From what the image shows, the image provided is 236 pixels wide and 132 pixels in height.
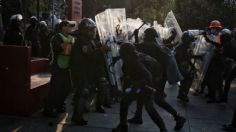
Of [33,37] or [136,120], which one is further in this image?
[33,37]

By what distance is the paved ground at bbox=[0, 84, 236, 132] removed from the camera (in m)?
7.16

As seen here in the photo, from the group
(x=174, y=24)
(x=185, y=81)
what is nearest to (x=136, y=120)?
(x=185, y=81)

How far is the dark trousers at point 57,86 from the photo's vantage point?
7.81m

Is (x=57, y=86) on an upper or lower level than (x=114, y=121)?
upper

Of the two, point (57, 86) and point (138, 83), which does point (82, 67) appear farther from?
point (138, 83)

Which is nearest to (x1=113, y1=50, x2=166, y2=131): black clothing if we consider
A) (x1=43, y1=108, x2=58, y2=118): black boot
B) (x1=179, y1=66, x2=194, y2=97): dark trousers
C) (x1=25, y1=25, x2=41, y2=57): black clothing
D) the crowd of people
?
the crowd of people

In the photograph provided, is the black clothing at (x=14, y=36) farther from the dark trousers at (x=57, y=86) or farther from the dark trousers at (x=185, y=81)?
the dark trousers at (x=185, y=81)

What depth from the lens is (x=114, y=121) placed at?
26.0ft

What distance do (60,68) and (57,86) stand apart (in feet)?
1.13

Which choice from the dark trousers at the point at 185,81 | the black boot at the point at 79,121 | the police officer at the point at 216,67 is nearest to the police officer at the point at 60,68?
the black boot at the point at 79,121

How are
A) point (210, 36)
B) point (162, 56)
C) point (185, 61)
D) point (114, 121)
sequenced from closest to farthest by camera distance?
point (162, 56), point (114, 121), point (185, 61), point (210, 36)

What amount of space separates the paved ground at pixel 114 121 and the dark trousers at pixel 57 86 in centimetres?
29

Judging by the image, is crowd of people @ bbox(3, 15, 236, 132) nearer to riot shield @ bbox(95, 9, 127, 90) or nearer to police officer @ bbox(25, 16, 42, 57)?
riot shield @ bbox(95, 9, 127, 90)

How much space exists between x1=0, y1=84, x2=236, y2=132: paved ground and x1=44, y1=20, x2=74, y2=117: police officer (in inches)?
10.7
